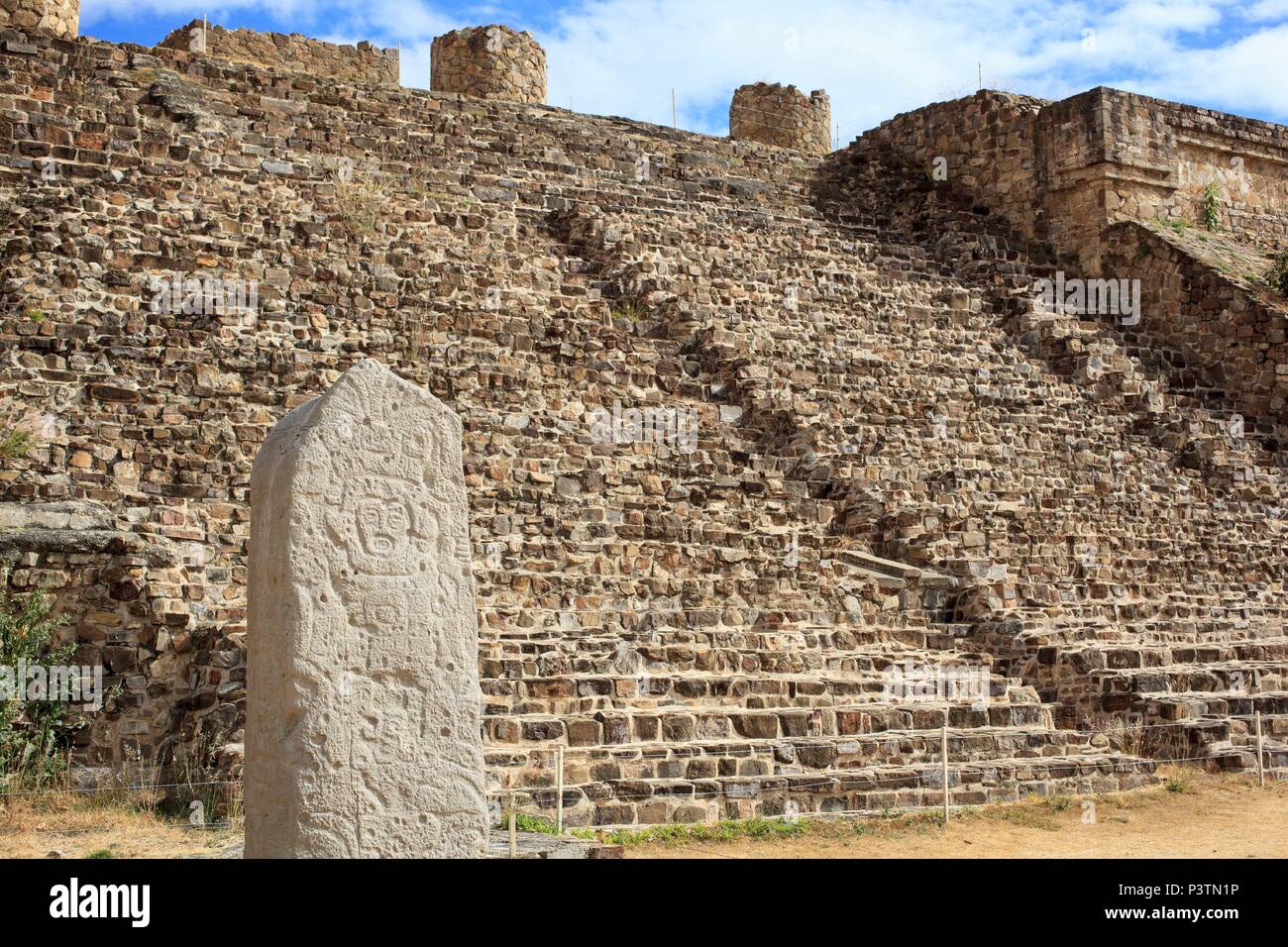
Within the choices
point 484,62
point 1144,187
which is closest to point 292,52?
point 484,62

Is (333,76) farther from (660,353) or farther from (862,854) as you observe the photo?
(862,854)

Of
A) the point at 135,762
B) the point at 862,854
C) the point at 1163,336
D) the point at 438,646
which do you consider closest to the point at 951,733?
the point at 862,854

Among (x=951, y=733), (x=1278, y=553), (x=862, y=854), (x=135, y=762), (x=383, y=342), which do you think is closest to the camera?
(x=862, y=854)

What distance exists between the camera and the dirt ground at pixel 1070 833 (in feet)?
26.5

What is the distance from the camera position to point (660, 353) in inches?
552

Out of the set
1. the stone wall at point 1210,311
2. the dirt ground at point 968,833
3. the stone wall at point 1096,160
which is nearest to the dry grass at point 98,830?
the dirt ground at point 968,833

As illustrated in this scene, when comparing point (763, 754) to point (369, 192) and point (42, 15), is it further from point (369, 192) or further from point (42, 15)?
point (42, 15)

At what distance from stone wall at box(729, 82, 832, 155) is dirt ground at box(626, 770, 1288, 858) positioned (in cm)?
1440

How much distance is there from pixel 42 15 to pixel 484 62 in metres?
5.80

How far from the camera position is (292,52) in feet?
60.5

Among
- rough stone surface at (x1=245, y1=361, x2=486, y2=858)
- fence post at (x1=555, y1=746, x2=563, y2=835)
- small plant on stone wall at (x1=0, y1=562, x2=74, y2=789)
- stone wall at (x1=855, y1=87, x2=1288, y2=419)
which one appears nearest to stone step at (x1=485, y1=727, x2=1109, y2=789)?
fence post at (x1=555, y1=746, x2=563, y2=835)

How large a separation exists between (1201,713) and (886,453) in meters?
3.77

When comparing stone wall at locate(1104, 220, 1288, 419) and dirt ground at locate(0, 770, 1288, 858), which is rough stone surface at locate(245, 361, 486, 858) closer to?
dirt ground at locate(0, 770, 1288, 858)

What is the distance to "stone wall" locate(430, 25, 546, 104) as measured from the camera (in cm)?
2008
